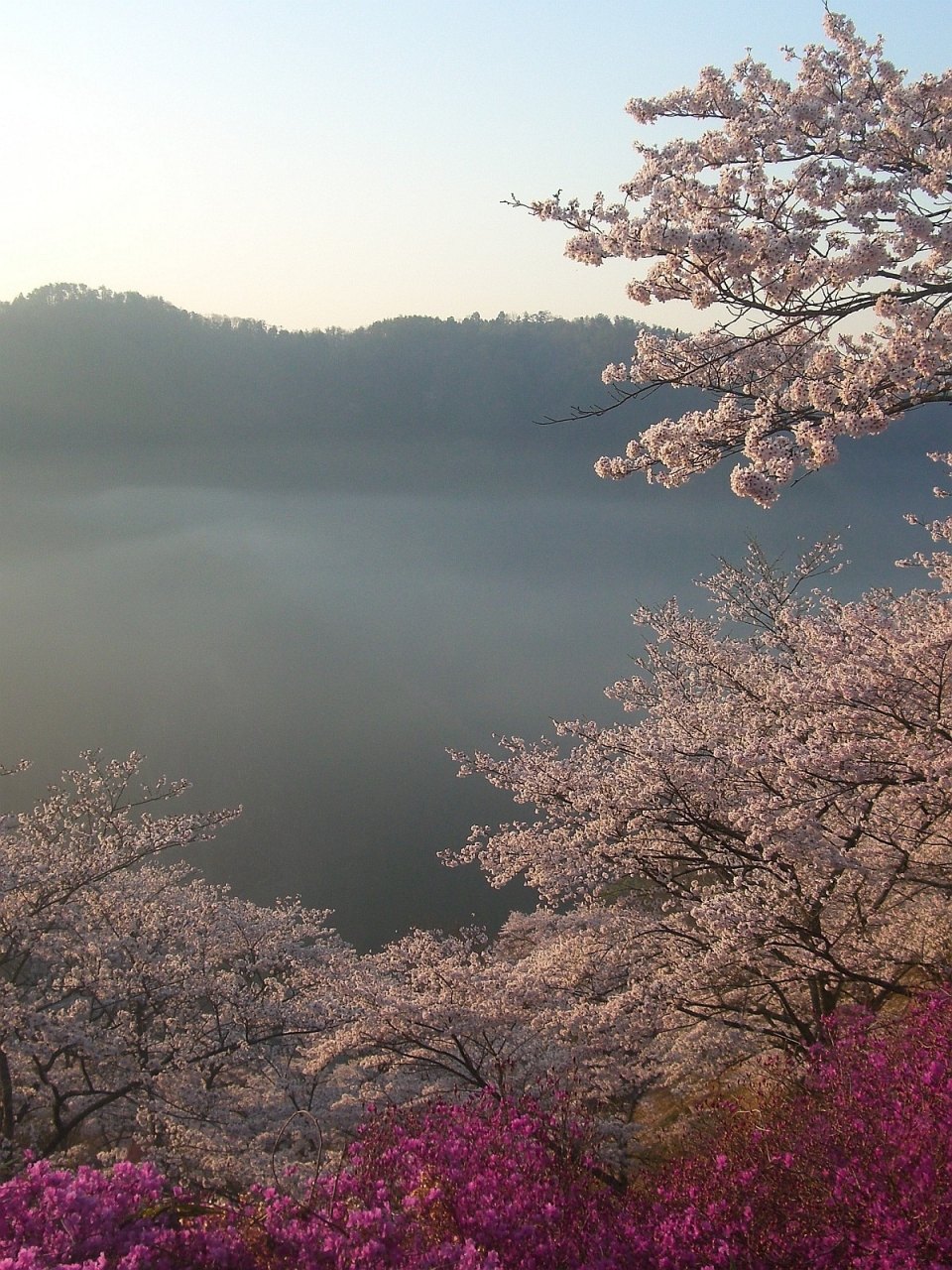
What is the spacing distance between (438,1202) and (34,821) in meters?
12.3

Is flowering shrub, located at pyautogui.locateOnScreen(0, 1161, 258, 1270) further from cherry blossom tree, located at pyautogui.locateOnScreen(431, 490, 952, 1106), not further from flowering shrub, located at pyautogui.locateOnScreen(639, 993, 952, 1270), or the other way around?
cherry blossom tree, located at pyautogui.locateOnScreen(431, 490, 952, 1106)

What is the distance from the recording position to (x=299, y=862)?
49.8 m

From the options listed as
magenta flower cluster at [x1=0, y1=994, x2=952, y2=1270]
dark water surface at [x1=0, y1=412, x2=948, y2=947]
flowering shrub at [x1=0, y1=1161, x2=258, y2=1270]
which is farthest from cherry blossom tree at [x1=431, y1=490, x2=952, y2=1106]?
dark water surface at [x1=0, y1=412, x2=948, y2=947]

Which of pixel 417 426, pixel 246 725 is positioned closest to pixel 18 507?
pixel 417 426

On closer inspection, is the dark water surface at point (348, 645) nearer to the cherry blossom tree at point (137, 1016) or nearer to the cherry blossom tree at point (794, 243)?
the cherry blossom tree at point (137, 1016)

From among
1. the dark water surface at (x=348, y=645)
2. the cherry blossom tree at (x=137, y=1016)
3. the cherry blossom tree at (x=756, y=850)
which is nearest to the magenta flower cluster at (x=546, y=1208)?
the cherry blossom tree at (x=756, y=850)

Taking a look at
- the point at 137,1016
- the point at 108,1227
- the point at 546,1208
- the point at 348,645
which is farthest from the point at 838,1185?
the point at 348,645

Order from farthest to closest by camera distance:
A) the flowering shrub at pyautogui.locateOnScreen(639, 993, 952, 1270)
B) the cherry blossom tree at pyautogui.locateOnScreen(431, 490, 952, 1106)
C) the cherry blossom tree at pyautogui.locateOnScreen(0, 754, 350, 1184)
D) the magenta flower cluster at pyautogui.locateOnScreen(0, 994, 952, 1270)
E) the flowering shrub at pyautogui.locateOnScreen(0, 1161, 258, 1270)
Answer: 1. the cherry blossom tree at pyautogui.locateOnScreen(0, 754, 350, 1184)
2. the cherry blossom tree at pyautogui.locateOnScreen(431, 490, 952, 1106)
3. the flowering shrub at pyautogui.locateOnScreen(639, 993, 952, 1270)
4. the magenta flower cluster at pyautogui.locateOnScreen(0, 994, 952, 1270)
5. the flowering shrub at pyautogui.locateOnScreen(0, 1161, 258, 1270)

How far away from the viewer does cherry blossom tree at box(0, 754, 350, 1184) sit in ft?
31.2

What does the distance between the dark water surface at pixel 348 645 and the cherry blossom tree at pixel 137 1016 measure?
25945 mm

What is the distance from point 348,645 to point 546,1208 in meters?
125

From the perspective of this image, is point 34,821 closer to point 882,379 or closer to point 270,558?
point 882,379

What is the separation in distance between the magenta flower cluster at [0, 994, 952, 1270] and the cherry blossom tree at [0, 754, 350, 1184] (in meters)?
5.83

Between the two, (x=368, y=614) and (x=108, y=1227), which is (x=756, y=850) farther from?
(x=368, y=614)
